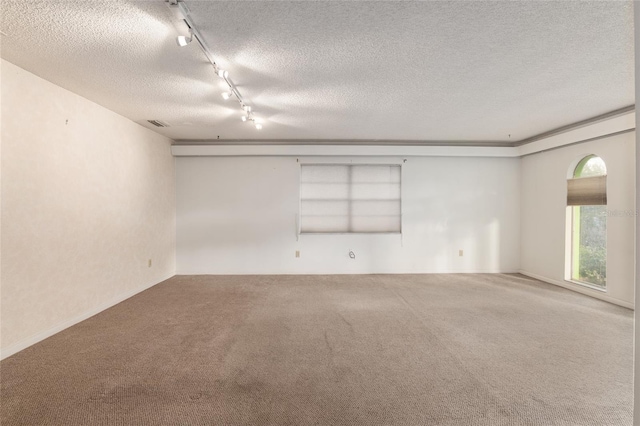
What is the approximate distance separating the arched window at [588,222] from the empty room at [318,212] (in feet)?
0.14

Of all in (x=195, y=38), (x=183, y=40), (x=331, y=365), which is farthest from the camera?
(x=331, y=365)

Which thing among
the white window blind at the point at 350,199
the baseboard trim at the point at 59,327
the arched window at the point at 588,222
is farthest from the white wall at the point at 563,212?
the baseboard trim at the point at 59,327

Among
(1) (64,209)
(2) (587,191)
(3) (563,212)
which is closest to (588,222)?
(3) (563,212)

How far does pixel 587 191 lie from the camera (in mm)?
4266

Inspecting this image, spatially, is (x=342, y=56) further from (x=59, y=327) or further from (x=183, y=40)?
(x=59, y=327)

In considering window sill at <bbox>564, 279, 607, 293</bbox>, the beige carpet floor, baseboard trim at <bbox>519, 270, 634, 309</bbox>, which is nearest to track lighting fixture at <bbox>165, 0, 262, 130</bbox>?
the beige carpet floor

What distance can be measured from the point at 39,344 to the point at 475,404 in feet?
12.7

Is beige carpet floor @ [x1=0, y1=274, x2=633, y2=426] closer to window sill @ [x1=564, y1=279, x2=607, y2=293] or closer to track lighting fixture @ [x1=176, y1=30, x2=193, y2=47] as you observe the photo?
window sill @ [x1=564, y1=279, x2=607, y2=293]

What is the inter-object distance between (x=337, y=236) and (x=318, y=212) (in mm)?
641

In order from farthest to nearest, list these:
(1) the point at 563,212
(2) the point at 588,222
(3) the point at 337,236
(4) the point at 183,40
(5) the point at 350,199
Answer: (5) the point at 350,199 < (3) the point at 337,236 < (1) the point at 563,212 < (2) the point at 588,222 < (4) the point at 183,40

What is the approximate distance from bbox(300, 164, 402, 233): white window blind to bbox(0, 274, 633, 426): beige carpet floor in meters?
2.04

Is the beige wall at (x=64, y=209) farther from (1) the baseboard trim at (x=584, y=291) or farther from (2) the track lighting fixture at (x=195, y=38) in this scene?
(1) the baseboard trim at (x=584, y=291)

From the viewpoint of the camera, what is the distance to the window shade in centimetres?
402

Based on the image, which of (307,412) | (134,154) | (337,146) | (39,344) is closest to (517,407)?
(307,412)
